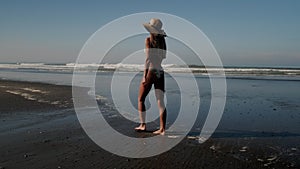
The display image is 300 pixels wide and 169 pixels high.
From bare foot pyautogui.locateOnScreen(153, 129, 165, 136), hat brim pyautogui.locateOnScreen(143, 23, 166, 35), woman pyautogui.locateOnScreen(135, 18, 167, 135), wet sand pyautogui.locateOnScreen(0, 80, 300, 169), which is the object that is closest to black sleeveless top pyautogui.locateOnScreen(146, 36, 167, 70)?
woman pyautogui.locateOnScreen(135, 18, 167, 135)

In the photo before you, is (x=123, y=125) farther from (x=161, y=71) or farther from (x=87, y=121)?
(x=161, y=71)

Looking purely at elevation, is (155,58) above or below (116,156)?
above

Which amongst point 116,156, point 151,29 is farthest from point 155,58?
point 116,156

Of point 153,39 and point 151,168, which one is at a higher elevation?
point 153,39

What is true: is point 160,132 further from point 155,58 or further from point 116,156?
point 116,156

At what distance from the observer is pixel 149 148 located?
5.30m

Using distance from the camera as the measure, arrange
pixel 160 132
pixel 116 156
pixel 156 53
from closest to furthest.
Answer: pixel 116 156 < pixel 160 132 < pixel 156 53

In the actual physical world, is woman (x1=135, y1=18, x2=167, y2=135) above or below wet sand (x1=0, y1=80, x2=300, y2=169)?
above

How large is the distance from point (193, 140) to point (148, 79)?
1604 millimetres

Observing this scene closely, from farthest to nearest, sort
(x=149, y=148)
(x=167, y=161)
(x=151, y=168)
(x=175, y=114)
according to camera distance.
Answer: (x=175, y=114)
(x=149, y=148)
(x=167, y=161)
(x=151, y=168)

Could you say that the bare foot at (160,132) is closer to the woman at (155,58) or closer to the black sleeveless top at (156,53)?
the woman at (155,58)

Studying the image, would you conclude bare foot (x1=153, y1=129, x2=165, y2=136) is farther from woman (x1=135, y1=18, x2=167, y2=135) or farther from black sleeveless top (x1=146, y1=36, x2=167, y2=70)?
black sleeveless top (x1=146, y1=36, x2=167, y2=70)

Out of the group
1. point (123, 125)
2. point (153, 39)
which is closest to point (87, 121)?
point (123, 125)

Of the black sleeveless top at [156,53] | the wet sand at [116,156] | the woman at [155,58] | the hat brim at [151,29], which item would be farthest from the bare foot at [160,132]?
the hat brim at [151,29]
